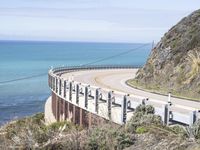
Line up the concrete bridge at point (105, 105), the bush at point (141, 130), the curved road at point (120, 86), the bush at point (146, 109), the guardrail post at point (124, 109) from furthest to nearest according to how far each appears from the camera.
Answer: the curved road at point (120, 86), the guardrail post at point (124, 109), the bush at point (146, 109), the concrete bridge at point (105, 105), the bush at point (141, 130)

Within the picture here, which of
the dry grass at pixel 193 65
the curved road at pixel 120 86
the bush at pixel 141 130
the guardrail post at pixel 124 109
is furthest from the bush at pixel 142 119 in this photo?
the dry grass at pixel 193 65

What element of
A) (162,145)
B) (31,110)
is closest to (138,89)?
(31,110)

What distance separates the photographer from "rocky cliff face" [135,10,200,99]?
35.5 metres

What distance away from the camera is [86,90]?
28047 mm

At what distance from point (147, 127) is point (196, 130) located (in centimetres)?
153

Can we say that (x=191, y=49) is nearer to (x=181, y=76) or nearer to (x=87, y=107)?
(x=181, y=76)

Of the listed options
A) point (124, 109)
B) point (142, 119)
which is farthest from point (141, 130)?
point (124, 109)

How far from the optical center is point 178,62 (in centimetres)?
3953

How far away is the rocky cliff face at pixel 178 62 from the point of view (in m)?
35.5

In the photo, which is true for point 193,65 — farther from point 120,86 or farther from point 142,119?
point 142,119

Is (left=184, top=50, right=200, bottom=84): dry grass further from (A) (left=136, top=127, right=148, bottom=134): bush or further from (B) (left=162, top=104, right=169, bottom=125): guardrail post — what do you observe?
(A) (left=136, top=127, right=148, bottom=134): bush

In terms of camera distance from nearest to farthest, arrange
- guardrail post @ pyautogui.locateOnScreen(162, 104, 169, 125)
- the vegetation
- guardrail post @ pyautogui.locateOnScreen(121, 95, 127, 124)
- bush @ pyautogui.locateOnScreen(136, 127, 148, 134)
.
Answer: the vegetation
bush @ pyautogui.locateOnScreen(136, 127, 148, 134)
guardrail post @ pyautogui.locateOnScreen(162, 104, 169, 125)
guardrail post @ pyautogui.locateOnScreen(121, 95, 127, 124)

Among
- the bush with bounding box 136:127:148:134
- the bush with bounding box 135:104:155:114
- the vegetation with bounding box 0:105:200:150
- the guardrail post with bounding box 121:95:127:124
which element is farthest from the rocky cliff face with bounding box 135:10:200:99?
the vegetation with bounding box 0:105:200:150

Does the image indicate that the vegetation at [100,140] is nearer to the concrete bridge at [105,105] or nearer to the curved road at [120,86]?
the concrete bridge at [105,105]
